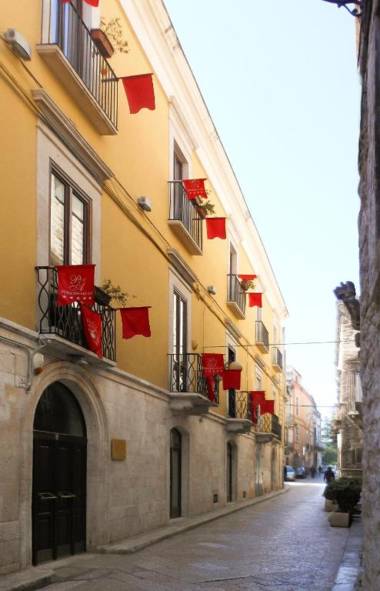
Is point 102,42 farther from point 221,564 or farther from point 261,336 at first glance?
point 261,336

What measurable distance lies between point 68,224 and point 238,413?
15.3 m

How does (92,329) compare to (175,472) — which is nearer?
(92,329)

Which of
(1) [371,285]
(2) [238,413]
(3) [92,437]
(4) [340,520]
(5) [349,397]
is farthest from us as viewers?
(5) [349,397]

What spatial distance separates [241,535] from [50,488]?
5.75m

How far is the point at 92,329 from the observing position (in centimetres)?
1116

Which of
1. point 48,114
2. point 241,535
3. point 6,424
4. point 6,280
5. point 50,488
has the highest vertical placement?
point 48,114

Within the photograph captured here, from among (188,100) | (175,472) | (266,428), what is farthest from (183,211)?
(266,428)

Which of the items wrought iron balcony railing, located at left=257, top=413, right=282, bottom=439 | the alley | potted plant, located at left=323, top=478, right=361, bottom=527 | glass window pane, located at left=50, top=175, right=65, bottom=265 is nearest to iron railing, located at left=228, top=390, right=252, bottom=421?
wrought iron balcony railing, located at left=257, top=413, right=282, bottom=439

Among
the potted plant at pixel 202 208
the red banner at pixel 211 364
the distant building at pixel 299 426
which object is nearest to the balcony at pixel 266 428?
the red banner at pixel 211 364

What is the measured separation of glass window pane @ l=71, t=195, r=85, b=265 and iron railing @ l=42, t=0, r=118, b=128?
1473mm

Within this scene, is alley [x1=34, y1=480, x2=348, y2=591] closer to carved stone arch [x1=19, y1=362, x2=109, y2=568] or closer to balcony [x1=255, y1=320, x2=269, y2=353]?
carved stone arch [x1=19, y1=362, x2=109, y2=568]

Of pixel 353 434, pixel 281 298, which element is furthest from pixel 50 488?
pixel 353 434

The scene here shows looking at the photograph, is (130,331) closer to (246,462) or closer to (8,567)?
(8,567)

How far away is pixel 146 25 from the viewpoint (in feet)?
49.5
